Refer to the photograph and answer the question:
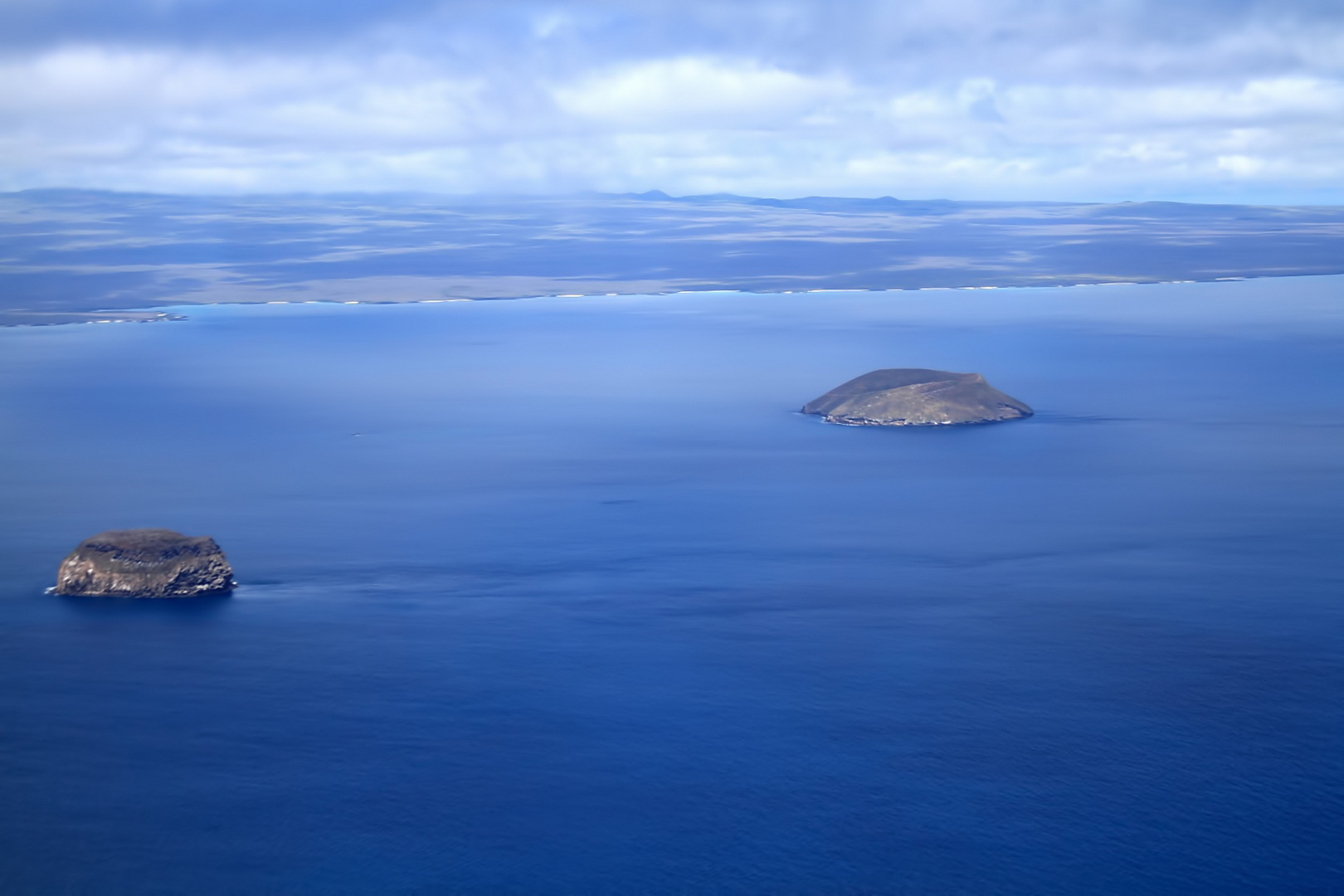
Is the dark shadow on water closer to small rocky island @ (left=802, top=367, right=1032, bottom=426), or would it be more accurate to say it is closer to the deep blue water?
the deep blue water

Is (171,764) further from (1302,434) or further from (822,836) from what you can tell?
(1302,434)

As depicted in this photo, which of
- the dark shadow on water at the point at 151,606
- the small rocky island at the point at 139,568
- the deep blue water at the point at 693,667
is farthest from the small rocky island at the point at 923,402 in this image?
the small rocky island at the point at 139,568

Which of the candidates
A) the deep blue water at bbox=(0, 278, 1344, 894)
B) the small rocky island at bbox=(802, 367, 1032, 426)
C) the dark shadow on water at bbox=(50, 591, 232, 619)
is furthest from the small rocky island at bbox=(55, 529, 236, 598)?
the small rocky island at bbox=(802, 367, 1032, 426)

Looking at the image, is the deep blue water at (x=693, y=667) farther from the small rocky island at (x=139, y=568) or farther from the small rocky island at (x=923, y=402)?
the small rocky island at (x=923, y=402)

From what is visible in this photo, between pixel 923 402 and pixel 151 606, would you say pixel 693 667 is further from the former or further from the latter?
pixel 923 402

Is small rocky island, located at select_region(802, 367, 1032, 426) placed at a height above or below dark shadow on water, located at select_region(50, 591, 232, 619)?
above

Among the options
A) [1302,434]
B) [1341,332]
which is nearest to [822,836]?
[1302,434]
